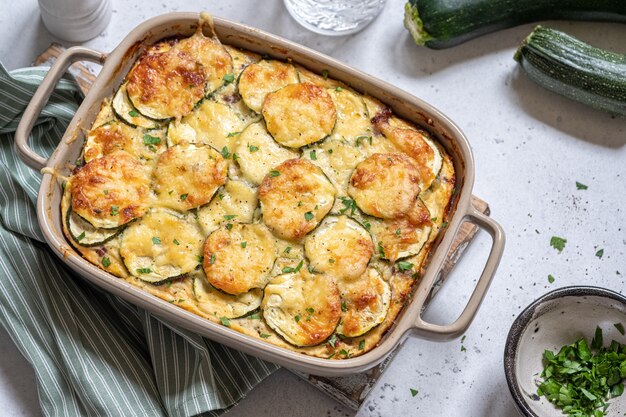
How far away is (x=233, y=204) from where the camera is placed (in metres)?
3.50

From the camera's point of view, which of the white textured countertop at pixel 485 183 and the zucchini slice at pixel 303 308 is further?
the white textured countertop at pixel 485 183

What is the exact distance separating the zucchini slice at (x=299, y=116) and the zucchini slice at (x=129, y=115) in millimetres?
459

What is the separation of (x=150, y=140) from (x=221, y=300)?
0.70 meters

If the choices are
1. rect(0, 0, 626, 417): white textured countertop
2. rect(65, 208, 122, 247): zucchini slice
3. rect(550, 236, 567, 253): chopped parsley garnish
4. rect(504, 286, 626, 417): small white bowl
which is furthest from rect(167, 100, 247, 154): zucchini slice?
rect(550, 236, 567, 253): chopped parsley garnish

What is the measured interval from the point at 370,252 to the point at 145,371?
108cm

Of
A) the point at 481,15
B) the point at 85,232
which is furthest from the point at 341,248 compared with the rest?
the point at 481,15

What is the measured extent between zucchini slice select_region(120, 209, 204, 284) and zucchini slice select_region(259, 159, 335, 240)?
11.9 inches

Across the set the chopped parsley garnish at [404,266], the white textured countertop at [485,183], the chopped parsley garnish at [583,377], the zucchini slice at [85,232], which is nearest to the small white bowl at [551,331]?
the chopped parsley garnish at [583,377]

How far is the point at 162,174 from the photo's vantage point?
3.45 meters

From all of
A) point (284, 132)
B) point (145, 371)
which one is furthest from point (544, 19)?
point (145, 371)

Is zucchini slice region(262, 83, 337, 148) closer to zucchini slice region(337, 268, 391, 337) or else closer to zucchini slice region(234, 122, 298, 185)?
zucchini slice region(234, 122, 298, 185)

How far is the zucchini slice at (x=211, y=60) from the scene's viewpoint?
3.61 metres

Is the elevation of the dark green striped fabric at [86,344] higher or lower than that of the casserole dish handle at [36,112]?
lower

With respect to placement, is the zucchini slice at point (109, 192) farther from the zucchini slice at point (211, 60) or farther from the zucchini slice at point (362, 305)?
the zucchini slice at point (362, 305)
